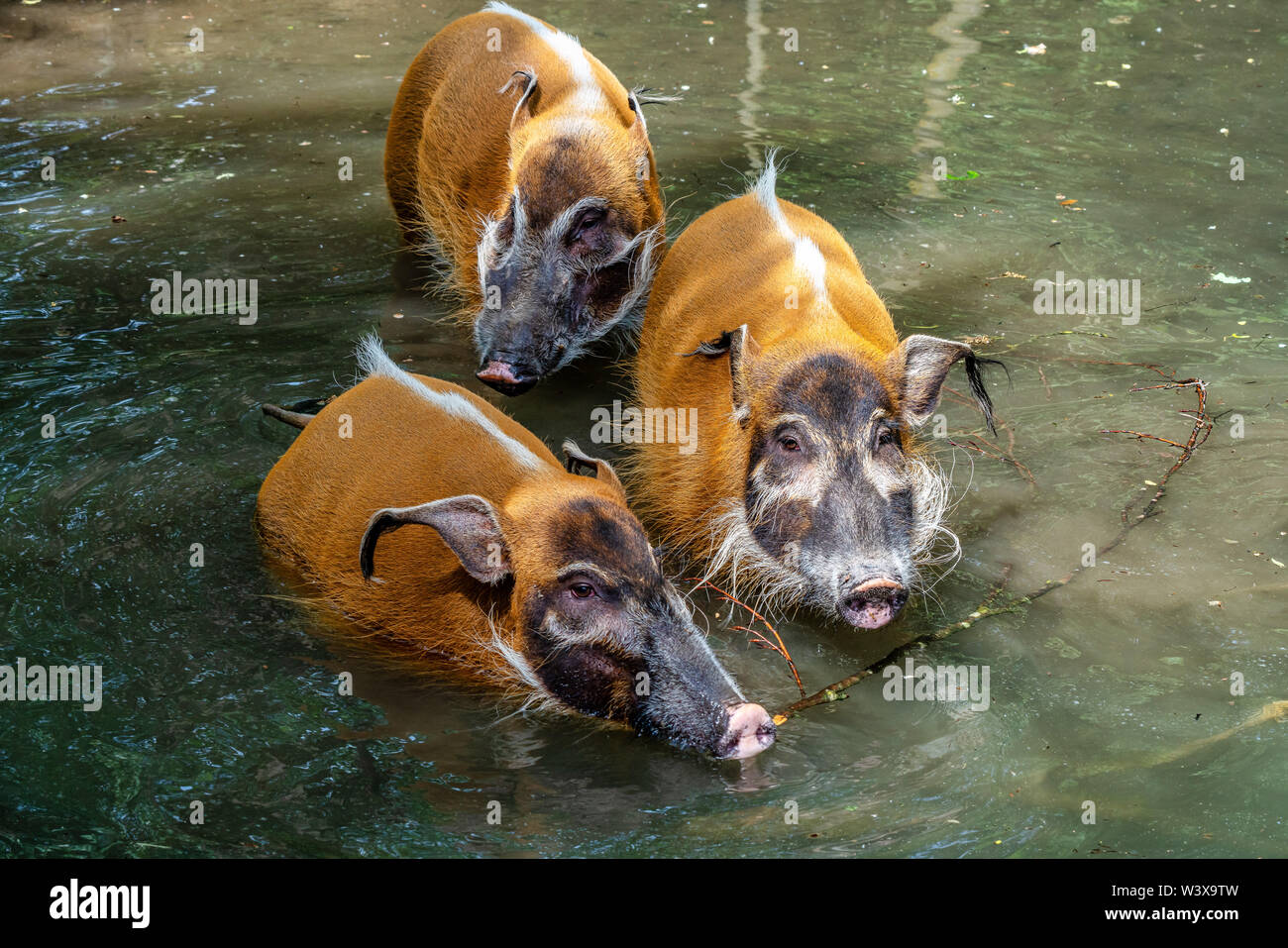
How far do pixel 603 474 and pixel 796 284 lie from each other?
1628mm

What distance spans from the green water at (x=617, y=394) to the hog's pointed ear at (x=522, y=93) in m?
1.31

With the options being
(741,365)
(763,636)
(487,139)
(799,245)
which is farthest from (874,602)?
(487,139)

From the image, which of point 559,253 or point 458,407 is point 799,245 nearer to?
point 559,253

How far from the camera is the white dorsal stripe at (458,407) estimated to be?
529cm

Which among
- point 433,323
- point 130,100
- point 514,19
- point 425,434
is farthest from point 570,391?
point 130,100

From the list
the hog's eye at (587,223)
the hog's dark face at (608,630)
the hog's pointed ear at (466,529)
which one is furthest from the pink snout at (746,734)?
the hog's eye at (587,223)

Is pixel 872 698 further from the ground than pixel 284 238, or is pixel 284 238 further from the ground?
pixel 284 238

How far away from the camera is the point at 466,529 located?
191 inches

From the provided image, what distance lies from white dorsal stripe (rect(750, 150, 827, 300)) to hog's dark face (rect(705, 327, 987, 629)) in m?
0.65

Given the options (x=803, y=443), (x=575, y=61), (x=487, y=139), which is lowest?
(x=803, y=443)

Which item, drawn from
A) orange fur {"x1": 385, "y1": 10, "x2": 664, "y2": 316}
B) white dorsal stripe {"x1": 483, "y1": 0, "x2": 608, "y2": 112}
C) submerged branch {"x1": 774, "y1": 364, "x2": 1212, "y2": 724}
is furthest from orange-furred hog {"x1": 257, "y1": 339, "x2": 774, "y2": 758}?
white dorsal stripe {"x1": 483, "y1": 0, "x2": 608, "y2": 112}

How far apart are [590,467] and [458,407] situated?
60cm

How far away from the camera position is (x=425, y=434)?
546 cm
